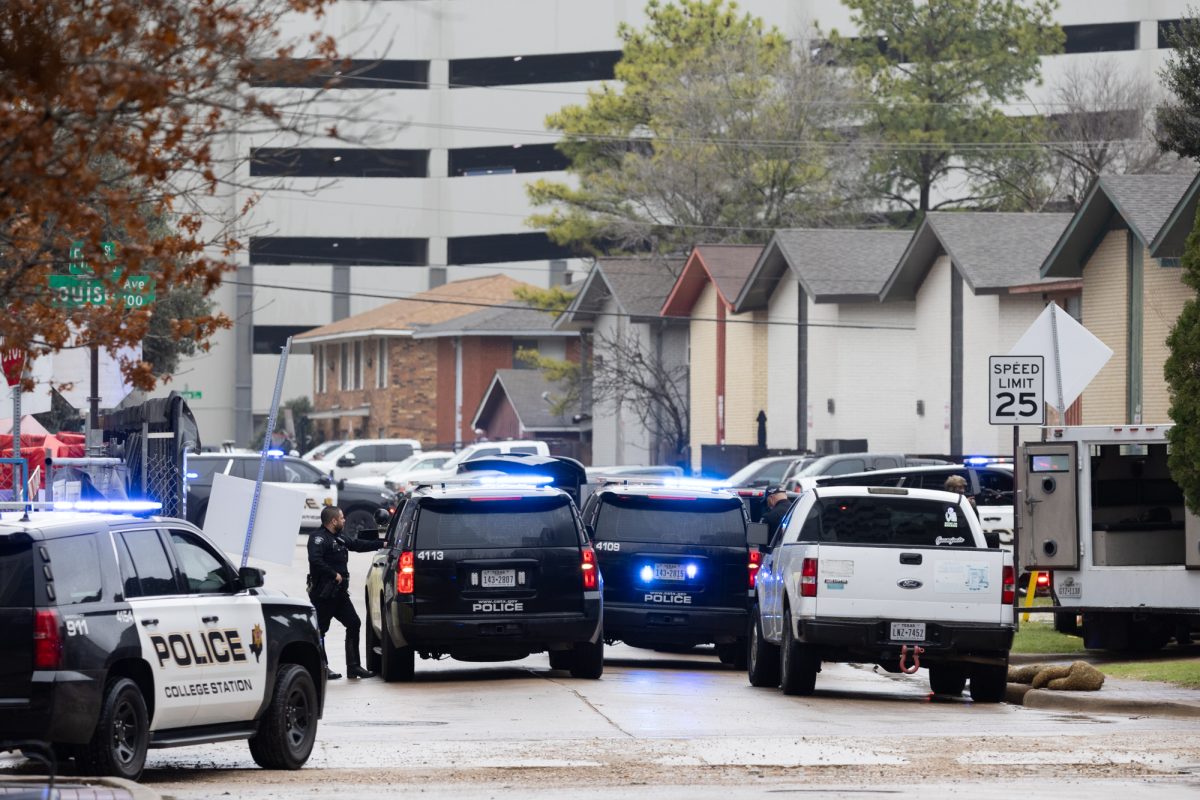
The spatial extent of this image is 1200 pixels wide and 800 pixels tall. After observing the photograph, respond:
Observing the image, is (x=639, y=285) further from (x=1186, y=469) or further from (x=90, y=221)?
(x=90, y=221)

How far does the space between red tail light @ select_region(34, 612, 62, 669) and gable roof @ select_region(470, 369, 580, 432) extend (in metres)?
63.8

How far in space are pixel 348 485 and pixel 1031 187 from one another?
1365 inches

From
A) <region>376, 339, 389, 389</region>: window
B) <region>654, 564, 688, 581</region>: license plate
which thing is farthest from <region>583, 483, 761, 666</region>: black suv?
<region>376, 339, 389, 389</region>: window

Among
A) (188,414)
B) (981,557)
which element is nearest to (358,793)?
(981,557)

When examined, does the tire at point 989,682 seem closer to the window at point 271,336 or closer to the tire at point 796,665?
the tire at point 796,665

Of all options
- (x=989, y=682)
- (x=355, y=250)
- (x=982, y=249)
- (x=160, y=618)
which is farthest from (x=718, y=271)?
(x=160, y=618)

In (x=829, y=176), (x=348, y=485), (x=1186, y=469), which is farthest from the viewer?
(x=829, y=176)

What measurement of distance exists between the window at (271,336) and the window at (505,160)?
10.2 meters

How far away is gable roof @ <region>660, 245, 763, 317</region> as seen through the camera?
192ft

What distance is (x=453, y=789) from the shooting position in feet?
39.8

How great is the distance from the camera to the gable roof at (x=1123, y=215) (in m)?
35.9

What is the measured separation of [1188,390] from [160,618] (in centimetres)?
1068

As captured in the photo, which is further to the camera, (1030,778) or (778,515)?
(778,515)

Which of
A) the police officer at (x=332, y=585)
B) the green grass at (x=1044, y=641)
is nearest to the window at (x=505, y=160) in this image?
the green grass at (x=1044, y=641)
